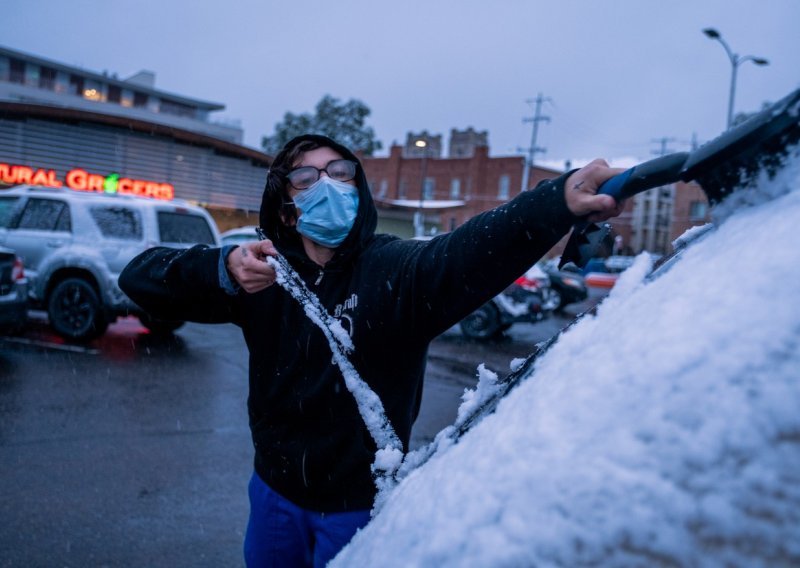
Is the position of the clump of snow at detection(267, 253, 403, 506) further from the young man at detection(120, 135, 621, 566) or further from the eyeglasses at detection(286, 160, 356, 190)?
the eyeglasses at detection(286, 160, 356, 190)

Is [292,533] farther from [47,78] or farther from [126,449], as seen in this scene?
[47,78]

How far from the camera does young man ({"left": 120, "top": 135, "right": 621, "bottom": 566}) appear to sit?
1714 millimetres

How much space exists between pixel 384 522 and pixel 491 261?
0.72 meters

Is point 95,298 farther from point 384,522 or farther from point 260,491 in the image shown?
point 384,522

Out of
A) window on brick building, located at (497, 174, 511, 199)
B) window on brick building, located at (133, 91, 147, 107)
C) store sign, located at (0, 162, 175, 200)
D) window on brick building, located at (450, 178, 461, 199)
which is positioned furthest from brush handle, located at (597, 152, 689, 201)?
window on brick building, located at (133, 91, 147, 107)

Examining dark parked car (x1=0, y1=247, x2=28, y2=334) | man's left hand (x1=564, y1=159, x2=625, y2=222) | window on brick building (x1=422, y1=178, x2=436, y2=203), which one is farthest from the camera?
window on brick building (x1=422, y1=178, x2=436, y2=203)

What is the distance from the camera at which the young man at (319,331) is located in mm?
1714

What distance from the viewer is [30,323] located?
30.0 ft

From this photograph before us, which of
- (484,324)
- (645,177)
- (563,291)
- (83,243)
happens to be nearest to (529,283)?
(484,324)

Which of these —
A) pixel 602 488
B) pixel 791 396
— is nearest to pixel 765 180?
pixel 791 396

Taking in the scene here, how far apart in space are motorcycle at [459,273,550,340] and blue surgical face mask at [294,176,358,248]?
332 inches

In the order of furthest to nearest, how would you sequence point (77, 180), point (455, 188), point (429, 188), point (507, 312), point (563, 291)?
point (429, 188), point (455, 188), point (77, 180), point (563, 291), point (507, 312)

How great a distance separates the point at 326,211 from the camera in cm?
210

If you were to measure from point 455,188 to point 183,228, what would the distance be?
44396mm
